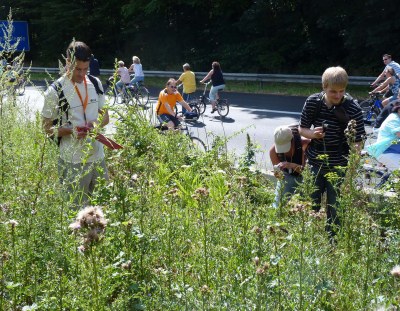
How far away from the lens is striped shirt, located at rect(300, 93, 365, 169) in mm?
5180

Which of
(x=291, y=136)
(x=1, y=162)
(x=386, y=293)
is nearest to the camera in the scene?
(x=386, y=293)

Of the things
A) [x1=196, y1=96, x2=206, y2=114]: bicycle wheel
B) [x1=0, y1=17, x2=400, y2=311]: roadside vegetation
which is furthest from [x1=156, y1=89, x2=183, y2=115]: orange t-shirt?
[x1=0, y1=17, x2=400, y2=311]: roadside vegetation

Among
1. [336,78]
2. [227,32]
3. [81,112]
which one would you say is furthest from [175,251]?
[227,32]

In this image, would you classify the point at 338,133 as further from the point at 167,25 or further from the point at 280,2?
the point at 167,25

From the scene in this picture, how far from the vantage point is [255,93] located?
86.2 ft

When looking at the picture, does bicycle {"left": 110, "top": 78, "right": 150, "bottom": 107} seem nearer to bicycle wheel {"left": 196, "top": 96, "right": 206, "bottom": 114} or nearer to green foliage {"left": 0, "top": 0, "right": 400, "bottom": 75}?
bicycle wheel {"left": 196, "top": 96, "right": 206, "bottom": 114}

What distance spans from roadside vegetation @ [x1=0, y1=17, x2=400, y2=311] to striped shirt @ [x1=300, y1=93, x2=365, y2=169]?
1381 millimetres

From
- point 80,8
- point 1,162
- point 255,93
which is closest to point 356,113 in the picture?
point 1,162

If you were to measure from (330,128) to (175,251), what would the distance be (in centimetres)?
219

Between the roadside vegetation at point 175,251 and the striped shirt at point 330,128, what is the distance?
54.4 inches

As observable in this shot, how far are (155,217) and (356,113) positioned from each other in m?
2.15

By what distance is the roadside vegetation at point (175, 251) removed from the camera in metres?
2.79

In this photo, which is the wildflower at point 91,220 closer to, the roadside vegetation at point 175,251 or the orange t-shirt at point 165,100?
the roadside vegetation at point 175,251

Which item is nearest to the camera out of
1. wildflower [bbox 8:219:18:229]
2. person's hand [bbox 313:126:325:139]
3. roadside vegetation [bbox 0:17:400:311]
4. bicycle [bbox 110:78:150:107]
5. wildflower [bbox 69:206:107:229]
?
wildflower [bbox 69:206:107:229]
